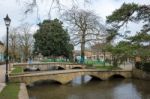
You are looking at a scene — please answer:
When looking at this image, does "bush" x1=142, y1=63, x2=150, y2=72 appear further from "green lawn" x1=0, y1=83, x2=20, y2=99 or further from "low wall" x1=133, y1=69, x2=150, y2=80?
"green lawn" x1=0, y1=83, x2=20, y2=99

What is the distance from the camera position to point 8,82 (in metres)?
26.5

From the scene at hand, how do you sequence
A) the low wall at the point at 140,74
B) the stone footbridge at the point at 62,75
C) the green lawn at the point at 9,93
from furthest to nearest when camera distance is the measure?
the low wall at the point at 140,74 < the stone footbridge at the point at 62,75 < the green lawn at the point at 9,93

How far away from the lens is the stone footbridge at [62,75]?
3018 centimetres

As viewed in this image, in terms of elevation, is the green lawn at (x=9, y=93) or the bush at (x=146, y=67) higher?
the bush at (x=146, y=67)

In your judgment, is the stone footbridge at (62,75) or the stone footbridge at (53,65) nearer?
the stone footbridge at (62,75)

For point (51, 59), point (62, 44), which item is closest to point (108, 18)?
point (62, 44)

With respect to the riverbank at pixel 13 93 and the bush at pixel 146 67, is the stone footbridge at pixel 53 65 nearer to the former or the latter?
the bush at pixel 146 67

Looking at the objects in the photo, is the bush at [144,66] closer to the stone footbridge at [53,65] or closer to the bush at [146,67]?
the bush at [146,67]

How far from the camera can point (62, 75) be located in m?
35.5

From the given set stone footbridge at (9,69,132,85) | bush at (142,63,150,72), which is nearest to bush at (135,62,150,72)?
bush at (142,63,150,72)

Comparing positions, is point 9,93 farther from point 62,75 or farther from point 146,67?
point 146,67

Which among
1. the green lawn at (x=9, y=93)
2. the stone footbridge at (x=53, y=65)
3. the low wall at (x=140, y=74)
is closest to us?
the green lawn at (x=9, y=93)

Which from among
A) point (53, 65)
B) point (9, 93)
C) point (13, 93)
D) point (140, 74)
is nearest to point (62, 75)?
point (140, 74)

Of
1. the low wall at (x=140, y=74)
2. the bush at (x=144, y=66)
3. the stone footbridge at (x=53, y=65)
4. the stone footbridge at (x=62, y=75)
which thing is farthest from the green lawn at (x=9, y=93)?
the stone footbridge at (x=53, y=65)
